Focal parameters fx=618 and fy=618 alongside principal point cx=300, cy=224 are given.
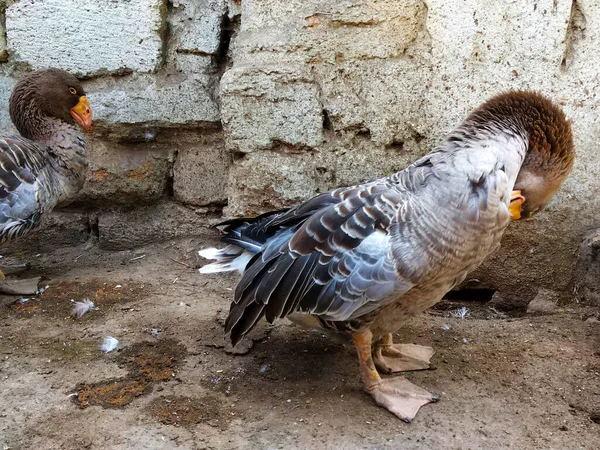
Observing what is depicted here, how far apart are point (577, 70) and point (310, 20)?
138cm

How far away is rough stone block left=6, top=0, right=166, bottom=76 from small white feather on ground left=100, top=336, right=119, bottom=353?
179 centimetres

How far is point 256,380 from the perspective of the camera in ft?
8.81

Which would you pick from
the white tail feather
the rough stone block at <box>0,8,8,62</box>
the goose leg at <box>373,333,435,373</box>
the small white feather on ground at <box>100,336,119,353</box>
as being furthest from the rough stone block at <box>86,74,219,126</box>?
the goose leg at <box>373,333,435,373</box>

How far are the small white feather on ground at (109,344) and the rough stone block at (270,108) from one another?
4.20 feet

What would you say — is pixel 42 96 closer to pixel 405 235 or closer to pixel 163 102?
pixel 163 102

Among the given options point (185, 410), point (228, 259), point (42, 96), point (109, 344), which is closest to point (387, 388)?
point (185, 410)

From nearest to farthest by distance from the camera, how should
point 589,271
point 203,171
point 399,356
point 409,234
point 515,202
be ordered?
point 409,234 → point 515,202 → point 399,356 → point 589,271 → point 203,171

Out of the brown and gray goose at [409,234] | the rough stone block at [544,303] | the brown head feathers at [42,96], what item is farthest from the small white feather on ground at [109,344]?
the rough stone block at [544,303]

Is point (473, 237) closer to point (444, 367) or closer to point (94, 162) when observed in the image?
point (444, 367)

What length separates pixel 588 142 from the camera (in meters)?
3.08

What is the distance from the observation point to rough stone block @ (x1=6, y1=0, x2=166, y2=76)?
3834mm

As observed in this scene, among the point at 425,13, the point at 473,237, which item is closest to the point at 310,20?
the point at 425,13

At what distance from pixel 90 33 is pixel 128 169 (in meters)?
0.88

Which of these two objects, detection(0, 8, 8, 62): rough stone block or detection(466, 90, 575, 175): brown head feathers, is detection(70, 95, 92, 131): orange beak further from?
detection(466, 90, 575, 175): brown head feathers
